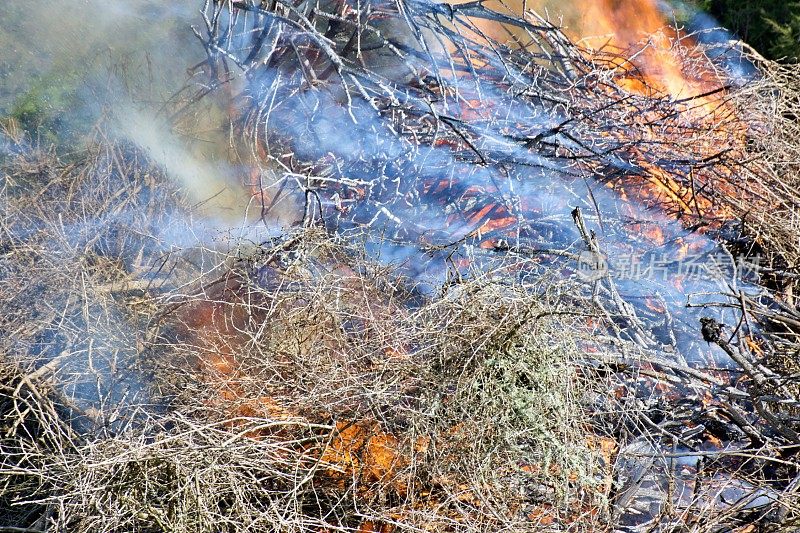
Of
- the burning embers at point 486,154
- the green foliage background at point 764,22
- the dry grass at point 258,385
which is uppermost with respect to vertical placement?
the green foliage background at point 764,22

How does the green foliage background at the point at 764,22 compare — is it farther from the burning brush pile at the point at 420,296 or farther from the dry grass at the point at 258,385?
the dry grass at the point at 258,385

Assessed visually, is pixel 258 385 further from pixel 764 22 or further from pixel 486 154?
pixel 764 22

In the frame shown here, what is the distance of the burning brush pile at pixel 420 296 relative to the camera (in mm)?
3793

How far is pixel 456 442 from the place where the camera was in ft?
12.7

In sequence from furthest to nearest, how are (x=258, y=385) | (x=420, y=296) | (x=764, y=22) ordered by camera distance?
(x=764, y=22)
(x=420, y=296)
(x=258, y=385)

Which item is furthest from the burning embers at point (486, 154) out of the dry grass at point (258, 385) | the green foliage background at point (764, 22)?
the green foliage background at point (764, 22)

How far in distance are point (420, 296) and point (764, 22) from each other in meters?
5.35

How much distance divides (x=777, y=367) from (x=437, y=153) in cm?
286

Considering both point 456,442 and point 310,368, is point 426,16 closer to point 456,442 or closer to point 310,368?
point 310,368

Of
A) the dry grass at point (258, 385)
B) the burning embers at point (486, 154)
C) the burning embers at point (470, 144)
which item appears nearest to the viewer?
the dry grass at point (258, 385)

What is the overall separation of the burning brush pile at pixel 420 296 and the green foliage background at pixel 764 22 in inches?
19.7

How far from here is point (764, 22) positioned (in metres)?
7.56

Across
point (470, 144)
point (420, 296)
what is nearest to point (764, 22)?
point (470, 144)

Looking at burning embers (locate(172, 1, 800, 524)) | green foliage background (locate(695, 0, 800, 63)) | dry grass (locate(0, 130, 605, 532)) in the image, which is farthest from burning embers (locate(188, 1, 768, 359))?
green foliage background (locate(695, 0, 800, 63))
